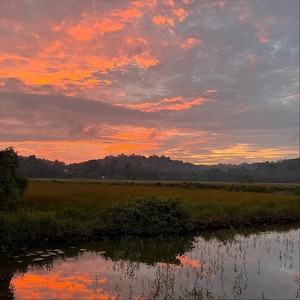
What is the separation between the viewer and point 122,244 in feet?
48.7

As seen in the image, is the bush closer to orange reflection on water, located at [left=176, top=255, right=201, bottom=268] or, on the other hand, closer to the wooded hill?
orange reflection on water, located at [left=176, top=255, right=201, bottom=268]

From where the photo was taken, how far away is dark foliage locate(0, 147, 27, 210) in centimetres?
1691

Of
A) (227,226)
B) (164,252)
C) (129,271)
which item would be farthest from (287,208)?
(129,271)

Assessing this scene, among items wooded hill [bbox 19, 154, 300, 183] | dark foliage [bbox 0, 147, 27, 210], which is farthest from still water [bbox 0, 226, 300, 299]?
wooded hill [bbox 19, 154, 300, 183]

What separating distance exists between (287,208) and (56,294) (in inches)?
838

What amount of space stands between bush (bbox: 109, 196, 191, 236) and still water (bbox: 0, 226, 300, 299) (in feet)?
4.44

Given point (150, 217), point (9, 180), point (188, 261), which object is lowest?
point (188, 261)

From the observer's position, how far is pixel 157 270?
10.8 meters

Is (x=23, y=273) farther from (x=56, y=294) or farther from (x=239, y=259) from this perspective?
(x=239, y=259)

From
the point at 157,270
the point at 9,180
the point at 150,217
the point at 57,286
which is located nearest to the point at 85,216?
the point at 150,217

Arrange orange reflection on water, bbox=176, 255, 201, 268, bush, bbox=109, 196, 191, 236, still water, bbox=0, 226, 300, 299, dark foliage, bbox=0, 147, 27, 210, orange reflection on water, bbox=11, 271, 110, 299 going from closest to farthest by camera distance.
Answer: orange reflection on water, bbox=11, 271, 110, 299 < still water, bbox=0, 226, 300, 299 < orange reflection on water, bbox=176, 255, 201, 268 < dark foliage, bbox=0, 147, 27, 210 < bush, bbox=109, 196, 191, 236

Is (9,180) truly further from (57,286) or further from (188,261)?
(188,261)

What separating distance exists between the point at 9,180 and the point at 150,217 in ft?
23.6

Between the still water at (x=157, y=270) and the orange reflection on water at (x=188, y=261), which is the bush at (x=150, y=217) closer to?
the still water at (x=157, y=270)
